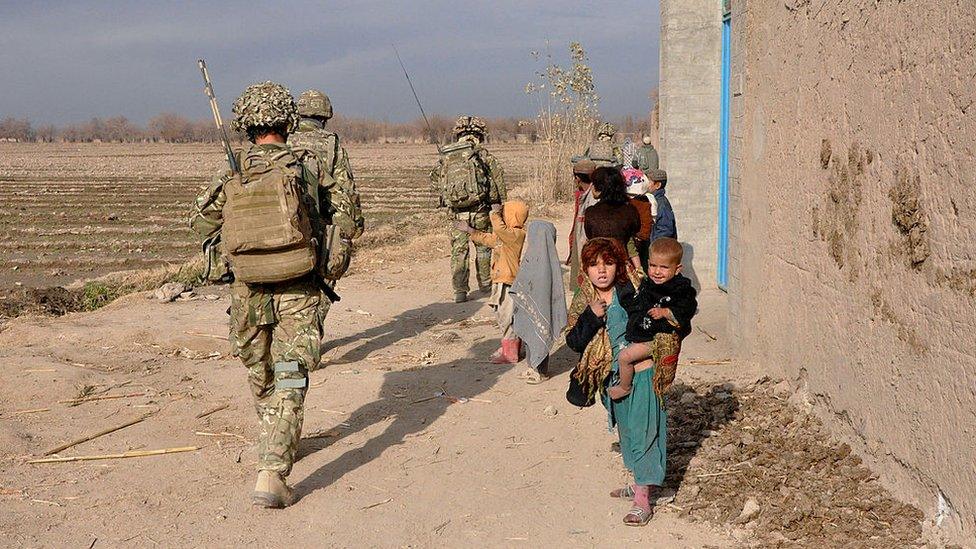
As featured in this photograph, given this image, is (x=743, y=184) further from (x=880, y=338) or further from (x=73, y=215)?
(x=73, y=215)

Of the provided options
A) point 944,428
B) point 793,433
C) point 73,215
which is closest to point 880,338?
point 944,428

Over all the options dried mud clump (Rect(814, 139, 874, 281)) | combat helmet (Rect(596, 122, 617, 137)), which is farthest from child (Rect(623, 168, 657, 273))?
combat helmet (Rect(596, 122, 617, 137))

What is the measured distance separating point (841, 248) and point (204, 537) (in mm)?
3499

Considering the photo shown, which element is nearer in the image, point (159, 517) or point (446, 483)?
point (159, 517)

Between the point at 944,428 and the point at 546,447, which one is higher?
the point at 944,428

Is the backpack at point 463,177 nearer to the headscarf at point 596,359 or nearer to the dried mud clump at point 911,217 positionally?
the headscarf at point 596,359

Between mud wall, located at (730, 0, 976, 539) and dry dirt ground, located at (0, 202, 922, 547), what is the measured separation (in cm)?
33

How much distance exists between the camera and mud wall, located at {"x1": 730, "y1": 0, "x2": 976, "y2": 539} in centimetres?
395

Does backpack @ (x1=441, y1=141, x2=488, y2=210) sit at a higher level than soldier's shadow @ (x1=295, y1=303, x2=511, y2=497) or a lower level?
higher

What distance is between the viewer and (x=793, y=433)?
5582mm

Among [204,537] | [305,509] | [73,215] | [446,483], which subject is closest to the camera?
[204,537]

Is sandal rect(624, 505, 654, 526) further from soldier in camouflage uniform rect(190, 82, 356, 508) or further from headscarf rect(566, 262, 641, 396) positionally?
soldier in camouflage uniform rect(190, 82, 356, 508)

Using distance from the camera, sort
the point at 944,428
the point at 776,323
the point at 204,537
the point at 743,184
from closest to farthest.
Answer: the point at 944,428, the point at 204,537, the point at 776,323, the point at 743,184

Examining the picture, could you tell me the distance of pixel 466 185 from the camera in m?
10.8
